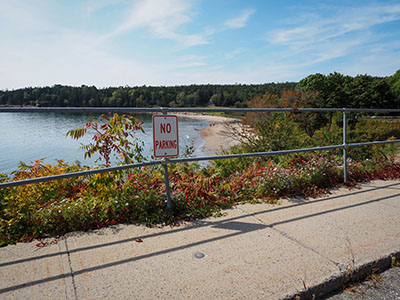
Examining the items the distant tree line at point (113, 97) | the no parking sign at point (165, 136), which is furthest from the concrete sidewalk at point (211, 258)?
the distant tree line at point (113, 97)

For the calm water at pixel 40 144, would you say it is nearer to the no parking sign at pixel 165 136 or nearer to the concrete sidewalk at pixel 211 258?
the no parking sign at pixel 165 136

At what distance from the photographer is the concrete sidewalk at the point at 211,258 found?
2.06 meters

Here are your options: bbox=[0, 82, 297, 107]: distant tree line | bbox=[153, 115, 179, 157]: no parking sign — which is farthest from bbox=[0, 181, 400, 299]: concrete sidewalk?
bbox=[0, 82, 297, 107]: distant tree line

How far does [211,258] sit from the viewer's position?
2465 millimetres

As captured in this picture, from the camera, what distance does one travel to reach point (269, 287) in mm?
2064

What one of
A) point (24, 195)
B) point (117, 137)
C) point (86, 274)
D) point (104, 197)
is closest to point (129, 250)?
point (86, 274)

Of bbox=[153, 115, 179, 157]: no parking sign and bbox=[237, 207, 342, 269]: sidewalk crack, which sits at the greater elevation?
bbox=[153, 115, 179, 157]: no parking sign

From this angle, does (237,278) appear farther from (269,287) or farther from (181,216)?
(181,216)

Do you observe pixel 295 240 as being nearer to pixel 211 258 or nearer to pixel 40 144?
pixel 211 258

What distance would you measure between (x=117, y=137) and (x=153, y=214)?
147cm

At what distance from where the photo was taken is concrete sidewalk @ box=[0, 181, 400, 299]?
6.75 feet

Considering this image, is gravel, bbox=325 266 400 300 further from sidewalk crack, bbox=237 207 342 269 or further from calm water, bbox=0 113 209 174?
calm water, bbox=0 113 209 174

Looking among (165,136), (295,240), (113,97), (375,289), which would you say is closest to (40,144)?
(165,136)

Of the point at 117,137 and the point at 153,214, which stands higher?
the point at 117,137
